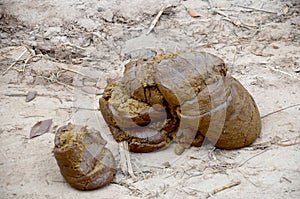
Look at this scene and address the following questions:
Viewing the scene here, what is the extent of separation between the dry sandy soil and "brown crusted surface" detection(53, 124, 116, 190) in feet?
0.21

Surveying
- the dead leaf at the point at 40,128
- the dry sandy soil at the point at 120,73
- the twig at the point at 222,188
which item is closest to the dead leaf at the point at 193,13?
the dry sandy soil at the point at 120,73

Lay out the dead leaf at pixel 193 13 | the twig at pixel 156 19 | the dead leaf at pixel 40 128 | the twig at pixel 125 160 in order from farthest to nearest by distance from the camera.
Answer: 1. the dead leaf at pixel 193 13
2. the twig at pixel 156 19
3. the dead leaf at pixel 40 128
4. the twig at pixel 125 160

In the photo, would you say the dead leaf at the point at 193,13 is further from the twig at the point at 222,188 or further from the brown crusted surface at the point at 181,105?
the twig at the point at 222,188

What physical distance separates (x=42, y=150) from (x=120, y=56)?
4.62 ft

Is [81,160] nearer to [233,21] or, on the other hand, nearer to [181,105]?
Result: [181,105]

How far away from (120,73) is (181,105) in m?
1.19

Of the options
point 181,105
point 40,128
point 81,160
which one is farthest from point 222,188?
point 40,128

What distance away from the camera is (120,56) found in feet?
16.1

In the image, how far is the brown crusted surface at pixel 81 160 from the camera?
332 centimetres

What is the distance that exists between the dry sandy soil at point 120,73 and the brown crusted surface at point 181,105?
0.09 meters

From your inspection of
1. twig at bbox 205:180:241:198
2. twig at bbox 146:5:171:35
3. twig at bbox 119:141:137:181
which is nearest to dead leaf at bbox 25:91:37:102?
twig at bbox 119:141:137:181

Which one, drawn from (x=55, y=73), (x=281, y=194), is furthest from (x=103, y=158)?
(x=55, y=73)

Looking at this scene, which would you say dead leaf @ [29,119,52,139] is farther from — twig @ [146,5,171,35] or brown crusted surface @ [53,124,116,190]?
twig @ [146,5,171,35]

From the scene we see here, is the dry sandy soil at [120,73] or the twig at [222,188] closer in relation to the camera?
the twig at [222,188]
